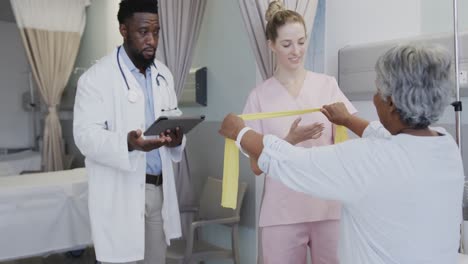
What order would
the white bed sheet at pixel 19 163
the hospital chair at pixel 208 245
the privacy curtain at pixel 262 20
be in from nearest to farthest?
the privacy curtain at pixel 262 20
the hospital chair at pixel 208 245
the white bed sheet at pixel 19 163

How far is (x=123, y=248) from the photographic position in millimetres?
1966

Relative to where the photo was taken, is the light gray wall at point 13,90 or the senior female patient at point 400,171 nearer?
the senior female patient at point 400,171

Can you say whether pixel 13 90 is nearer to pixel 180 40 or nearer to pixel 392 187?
pixel 180 40

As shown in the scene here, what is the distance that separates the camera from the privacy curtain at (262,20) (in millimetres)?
2178

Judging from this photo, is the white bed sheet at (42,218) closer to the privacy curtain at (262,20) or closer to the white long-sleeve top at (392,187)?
the privacy curtain at (262,20)

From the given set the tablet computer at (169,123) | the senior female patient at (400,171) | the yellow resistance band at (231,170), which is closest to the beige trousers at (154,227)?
the tablet computer at (169,123)

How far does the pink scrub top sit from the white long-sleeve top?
1.97 feet

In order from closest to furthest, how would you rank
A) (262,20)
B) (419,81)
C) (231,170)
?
(419,81) < (231,170) < (262,20)

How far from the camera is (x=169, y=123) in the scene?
5.88 ft

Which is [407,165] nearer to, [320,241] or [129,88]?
[320,241]

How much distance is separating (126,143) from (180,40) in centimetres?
130

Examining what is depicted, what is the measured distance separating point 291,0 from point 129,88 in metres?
0.89

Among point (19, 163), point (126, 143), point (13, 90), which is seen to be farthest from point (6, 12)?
point (126, 143)

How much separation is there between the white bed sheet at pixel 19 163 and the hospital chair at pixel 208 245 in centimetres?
283
